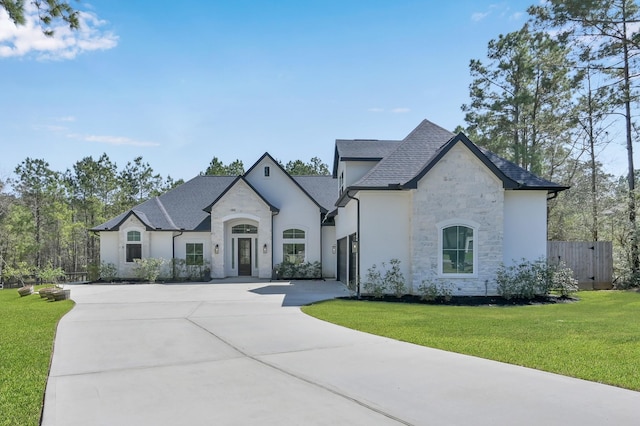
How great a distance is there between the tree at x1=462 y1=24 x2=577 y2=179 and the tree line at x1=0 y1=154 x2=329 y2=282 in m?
28.0

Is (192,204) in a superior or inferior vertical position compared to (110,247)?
superior

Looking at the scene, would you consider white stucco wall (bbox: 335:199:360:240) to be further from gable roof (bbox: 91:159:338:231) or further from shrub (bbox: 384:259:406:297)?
gable roof (bbox: 91:159:338:231)

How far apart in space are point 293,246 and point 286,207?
224 cm

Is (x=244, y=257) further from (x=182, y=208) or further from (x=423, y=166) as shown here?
(x=423, y=166)

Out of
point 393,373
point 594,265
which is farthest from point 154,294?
point 594,265

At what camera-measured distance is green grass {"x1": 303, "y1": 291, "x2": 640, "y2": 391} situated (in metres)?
5.77

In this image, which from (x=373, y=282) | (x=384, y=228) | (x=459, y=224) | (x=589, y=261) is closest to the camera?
(x=459, y=224)

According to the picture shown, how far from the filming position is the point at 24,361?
628cm

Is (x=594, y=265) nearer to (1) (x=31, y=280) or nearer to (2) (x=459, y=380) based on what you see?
(2) (x=459, y=380)

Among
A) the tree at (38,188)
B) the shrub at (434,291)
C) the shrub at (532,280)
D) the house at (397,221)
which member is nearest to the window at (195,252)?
the house at (397,221)

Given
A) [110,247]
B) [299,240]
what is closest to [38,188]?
[110,247]

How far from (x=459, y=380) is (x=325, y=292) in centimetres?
1109

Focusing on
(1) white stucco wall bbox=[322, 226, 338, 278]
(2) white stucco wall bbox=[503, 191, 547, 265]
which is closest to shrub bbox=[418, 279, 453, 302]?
(2) white stucco wall bbox=[503, 191, 547, 265]

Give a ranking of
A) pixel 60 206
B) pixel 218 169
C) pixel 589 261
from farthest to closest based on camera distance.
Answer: pixel 218 169, pixel 60 206, pixel 589 261
